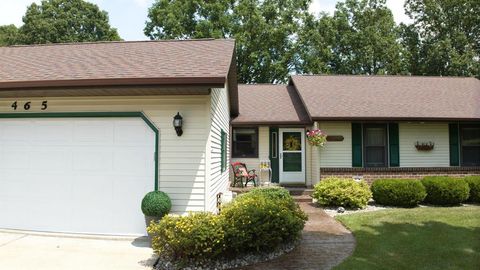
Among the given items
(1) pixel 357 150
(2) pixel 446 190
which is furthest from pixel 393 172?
(2) pixel 446 190

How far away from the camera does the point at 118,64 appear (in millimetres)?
7164

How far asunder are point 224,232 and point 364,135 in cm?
891

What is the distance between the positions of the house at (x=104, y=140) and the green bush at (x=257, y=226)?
1.03m

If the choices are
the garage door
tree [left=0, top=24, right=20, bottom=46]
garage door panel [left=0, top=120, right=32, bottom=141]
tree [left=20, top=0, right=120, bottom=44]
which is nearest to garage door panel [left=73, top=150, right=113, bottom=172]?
the garage door

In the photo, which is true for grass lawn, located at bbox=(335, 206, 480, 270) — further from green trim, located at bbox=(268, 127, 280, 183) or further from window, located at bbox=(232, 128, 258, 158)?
window, located at bbox=(232, 128, 258, 158)

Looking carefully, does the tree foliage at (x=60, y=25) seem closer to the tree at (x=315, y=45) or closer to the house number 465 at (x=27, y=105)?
the tree at (x=315, y=45)

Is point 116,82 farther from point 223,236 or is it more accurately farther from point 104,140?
point 223,236

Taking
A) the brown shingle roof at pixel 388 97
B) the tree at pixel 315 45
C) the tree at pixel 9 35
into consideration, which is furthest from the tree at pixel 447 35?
the tree at pixel 9 35

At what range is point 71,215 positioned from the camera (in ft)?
22.5

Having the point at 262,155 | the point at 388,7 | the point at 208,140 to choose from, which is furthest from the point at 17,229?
the point at 388,7

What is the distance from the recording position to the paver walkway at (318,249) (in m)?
5.30

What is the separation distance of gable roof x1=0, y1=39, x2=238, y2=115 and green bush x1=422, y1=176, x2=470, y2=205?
268 inches

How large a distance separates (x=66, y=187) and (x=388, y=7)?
29.6m

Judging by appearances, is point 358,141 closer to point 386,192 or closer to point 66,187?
point 386,192
